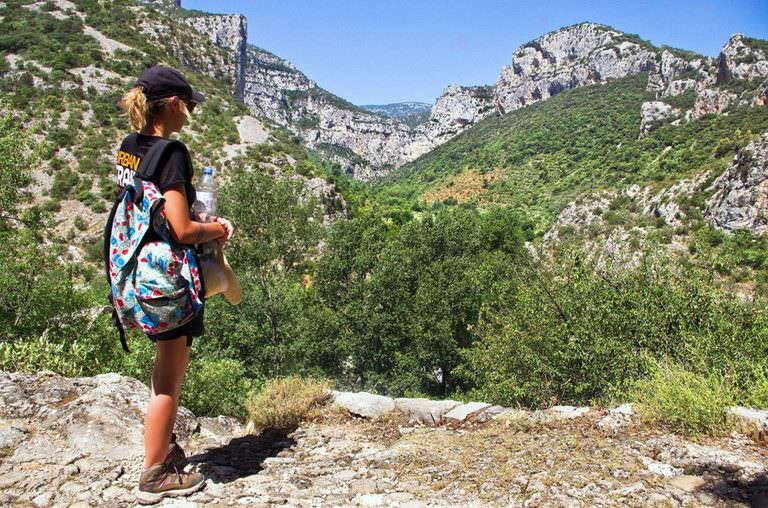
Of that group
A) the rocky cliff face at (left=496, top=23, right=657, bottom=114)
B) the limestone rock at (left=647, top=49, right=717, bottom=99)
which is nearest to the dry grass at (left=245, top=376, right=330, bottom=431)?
the limestone rock at (left=647, top=49, right=717, bottom=99)

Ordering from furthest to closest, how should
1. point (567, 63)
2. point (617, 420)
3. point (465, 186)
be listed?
point (567, 63), point (465, 186), point (617, 420)

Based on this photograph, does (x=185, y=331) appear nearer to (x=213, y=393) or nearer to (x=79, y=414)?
(x=79, y=414)

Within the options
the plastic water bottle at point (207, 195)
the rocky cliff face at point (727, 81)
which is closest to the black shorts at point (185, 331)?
the plastic water bottle at point (207, 195)

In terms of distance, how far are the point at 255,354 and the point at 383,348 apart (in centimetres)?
598

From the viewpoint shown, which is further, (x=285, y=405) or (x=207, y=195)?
(x=285, y=405)

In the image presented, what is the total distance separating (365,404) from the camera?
16.0ft

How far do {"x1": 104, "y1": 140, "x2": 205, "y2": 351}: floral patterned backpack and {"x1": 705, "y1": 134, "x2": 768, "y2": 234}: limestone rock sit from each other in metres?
39.3

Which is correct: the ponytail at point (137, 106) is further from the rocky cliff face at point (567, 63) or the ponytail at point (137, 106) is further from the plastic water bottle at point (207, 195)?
the rocky cliff face at point (567, 63)

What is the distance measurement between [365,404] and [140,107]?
11.3 feet

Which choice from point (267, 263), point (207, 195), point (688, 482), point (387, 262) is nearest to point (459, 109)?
point (387, 262)

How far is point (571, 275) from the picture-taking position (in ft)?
39.9

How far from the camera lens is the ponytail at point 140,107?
97.9 inches

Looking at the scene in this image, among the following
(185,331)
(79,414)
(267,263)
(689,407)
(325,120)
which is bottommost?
(267,263)

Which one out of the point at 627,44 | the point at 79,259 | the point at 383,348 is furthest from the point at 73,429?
the point at 627,44
